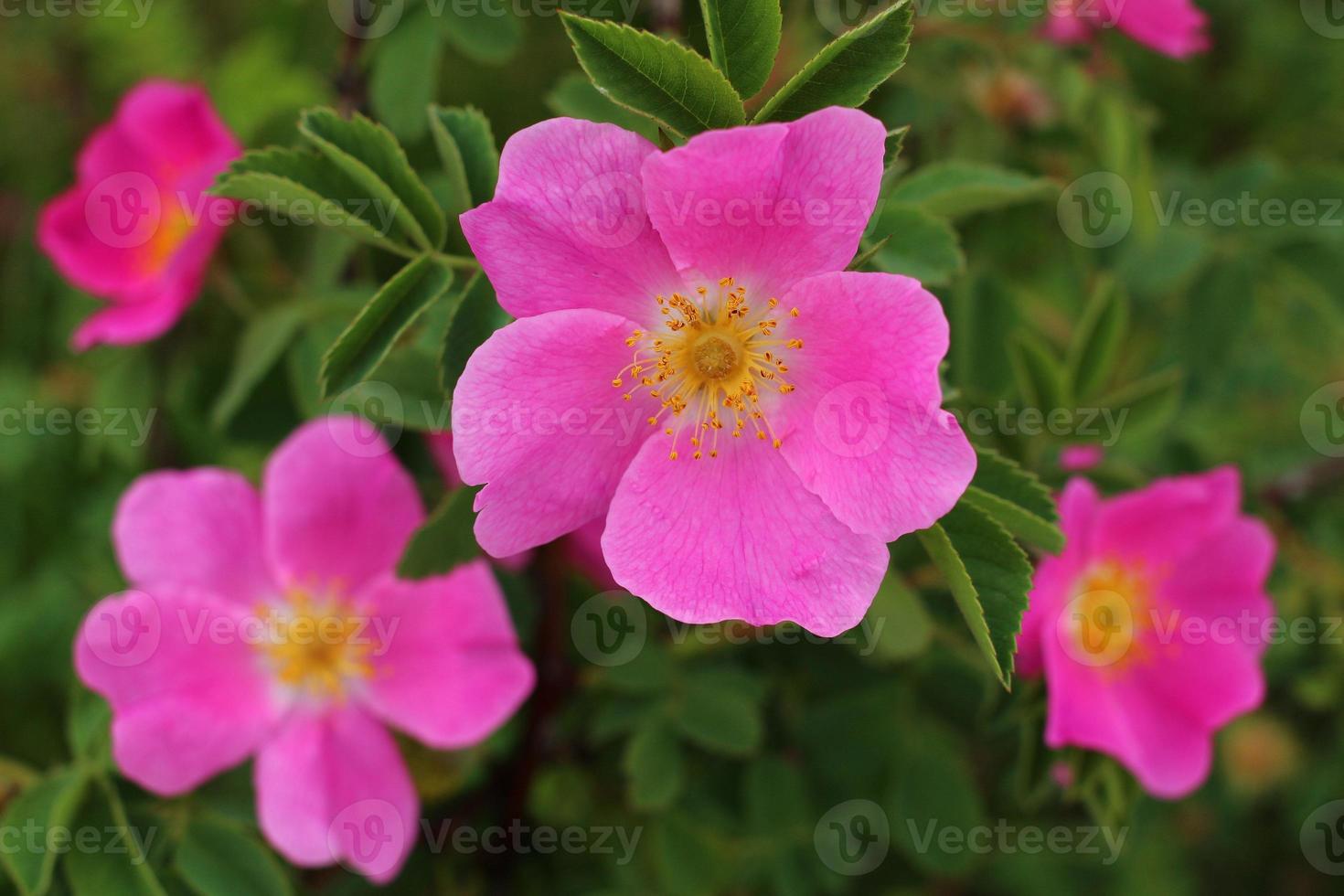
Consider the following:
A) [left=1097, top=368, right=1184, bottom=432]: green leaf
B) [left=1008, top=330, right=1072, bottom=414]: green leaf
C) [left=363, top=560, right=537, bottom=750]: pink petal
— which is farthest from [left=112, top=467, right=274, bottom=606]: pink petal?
[left=1097, top=368, right=1184, bottom=432]: green leaf

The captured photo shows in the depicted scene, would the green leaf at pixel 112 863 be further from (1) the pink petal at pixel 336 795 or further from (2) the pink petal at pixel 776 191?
(2) the pink petal at pixel 776 191

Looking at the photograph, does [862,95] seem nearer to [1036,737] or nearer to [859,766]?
[1036,737]

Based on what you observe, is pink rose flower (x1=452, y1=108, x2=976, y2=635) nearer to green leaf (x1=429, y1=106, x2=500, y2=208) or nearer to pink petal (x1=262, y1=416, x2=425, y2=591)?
green leaf (x1=429, y1=106, x2=500, y2=208)

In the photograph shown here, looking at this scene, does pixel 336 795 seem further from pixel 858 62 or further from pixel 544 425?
pixel 858 62

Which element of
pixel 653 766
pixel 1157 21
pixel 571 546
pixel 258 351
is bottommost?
pixel 653 766

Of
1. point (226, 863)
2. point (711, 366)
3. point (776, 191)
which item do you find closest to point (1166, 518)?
point (711, 366)

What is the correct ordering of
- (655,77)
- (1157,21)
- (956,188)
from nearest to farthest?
(655,77), (956,188), (1157,21)

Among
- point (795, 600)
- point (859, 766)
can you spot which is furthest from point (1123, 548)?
point (795, 600)

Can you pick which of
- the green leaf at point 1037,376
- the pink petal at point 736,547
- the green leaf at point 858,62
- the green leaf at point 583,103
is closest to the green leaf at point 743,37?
the green leaf at point 858,62
